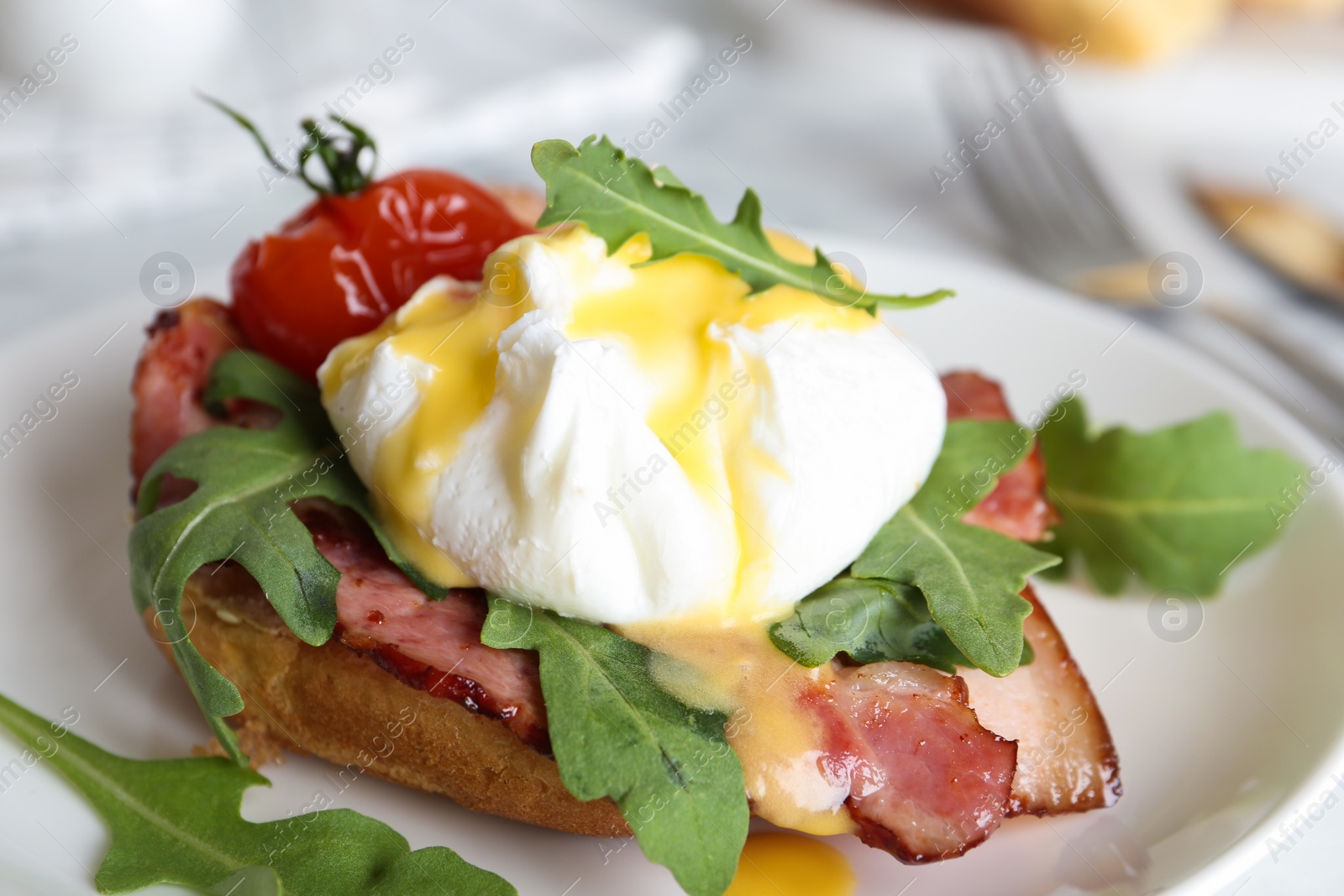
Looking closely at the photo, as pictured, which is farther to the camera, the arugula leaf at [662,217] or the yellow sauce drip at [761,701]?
the arugula leaf at [662,217]

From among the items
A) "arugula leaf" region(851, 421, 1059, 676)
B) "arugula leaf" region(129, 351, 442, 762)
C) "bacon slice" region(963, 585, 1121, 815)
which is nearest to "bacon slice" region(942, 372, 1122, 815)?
"bacon slice" region(963, 585, 1121, 815)

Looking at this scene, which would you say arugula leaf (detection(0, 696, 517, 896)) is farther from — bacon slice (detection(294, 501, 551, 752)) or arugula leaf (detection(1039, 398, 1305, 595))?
arugula leaf (detection(1039, 398, 1305, 595))

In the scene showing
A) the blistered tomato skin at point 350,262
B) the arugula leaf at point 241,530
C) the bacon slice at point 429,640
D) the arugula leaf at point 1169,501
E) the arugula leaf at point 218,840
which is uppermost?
the blistered tomato skin at point 350,262

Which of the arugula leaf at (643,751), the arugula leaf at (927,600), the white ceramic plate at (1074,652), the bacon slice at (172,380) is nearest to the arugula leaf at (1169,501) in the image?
the white ceramic plate at (1074,652)

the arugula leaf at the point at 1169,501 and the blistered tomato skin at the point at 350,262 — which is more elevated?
the blistered tomato skin at the point at 350,262

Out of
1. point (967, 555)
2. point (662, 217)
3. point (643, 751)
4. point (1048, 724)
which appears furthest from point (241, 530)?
point (1048, 724)

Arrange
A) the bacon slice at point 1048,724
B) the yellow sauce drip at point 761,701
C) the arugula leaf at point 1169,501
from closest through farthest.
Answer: the yellow sauce drip at point 761,701, the bacon slice at point 1048,724, the arugula leaf at point 1169,501

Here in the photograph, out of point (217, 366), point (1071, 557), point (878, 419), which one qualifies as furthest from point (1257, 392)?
point (217, 366)

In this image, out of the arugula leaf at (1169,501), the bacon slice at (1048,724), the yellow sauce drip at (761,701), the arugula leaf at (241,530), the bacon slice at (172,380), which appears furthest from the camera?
the arugula leaf at (1169,501)

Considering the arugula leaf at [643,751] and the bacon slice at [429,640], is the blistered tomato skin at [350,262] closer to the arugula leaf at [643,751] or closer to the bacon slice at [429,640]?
the bacon slice at [429,640]

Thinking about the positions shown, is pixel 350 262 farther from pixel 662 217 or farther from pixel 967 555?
pixel 967 555
